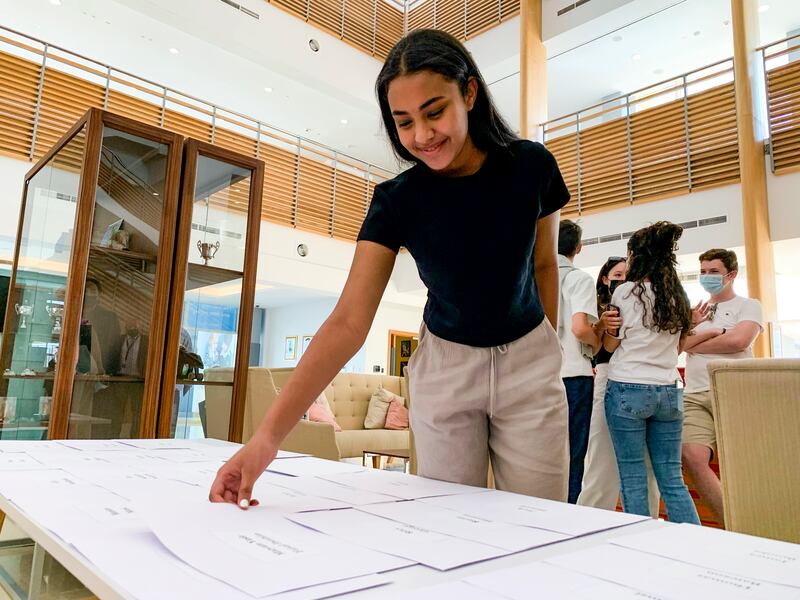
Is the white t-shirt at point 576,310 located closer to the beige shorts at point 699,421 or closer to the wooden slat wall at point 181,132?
the beige shorts at point 699,421

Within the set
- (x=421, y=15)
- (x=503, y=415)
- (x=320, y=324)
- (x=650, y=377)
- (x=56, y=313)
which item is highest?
(x=421, y=15)

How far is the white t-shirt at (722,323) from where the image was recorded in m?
2.70

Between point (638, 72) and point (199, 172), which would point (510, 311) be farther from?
point (638, 72)

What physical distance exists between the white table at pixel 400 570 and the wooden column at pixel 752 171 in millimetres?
Answer: 5407

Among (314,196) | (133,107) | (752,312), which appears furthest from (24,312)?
(314,196)

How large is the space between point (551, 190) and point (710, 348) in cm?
194

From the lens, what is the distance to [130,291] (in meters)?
2.78

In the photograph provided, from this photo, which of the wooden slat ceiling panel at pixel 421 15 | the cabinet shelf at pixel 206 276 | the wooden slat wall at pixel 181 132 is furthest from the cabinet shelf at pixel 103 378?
the wooden slat ceiling panel at pixel 421 15

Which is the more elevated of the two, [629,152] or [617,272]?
[629,152]

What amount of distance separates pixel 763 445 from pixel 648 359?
1000mm

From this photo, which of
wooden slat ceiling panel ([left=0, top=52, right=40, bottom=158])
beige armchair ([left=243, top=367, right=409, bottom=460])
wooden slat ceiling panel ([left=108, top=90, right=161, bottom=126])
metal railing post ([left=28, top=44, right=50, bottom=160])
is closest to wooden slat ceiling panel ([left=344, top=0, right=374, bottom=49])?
wooden slat ceiling panel ([left=108, top=90, right=161, bottom=126])

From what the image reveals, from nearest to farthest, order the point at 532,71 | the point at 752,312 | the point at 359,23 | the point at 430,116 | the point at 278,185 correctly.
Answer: the point at 430,116
the point at 752,312
the point at 532,71
the point at 278,185
the point at 359,23

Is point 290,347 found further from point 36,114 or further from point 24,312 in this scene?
point 24,312

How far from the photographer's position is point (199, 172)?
302 centimetres
